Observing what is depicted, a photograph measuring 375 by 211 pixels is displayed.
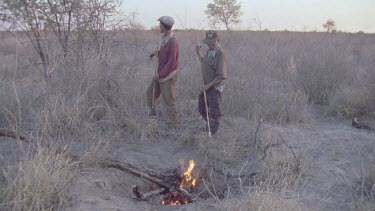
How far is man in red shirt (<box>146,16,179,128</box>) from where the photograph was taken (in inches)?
252

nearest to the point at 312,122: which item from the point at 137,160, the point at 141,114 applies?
the point at 141,114

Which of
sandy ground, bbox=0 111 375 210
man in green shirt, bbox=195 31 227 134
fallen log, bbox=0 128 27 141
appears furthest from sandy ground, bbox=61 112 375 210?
fallen log, bbox=0 128 27 141

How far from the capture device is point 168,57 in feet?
21.3

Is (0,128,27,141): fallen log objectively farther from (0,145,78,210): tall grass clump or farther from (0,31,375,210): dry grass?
(0,145,78,210): tall grass clump

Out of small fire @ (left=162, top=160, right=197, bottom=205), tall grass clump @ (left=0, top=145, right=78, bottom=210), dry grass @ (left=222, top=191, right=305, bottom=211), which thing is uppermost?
tall grass clump @ (left=0, top=145, right=78, bottom=210)

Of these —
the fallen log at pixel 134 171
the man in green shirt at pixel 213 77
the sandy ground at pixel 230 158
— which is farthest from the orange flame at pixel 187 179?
the man in green shirt at pixel 213 77

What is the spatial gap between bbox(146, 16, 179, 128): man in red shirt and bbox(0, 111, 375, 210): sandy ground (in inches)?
16.2

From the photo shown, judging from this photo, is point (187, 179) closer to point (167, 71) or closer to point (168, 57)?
point (167, 71)

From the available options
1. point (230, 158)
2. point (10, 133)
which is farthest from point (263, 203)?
point (10, 133)

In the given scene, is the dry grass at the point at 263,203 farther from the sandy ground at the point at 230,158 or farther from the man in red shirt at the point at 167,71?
the man in red shirt at the point at 167,71

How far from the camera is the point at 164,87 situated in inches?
258

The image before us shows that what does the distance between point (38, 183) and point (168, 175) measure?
5.71 ft

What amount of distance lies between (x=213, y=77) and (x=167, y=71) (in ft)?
2.46

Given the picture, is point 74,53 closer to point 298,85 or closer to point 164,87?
point 164,87
